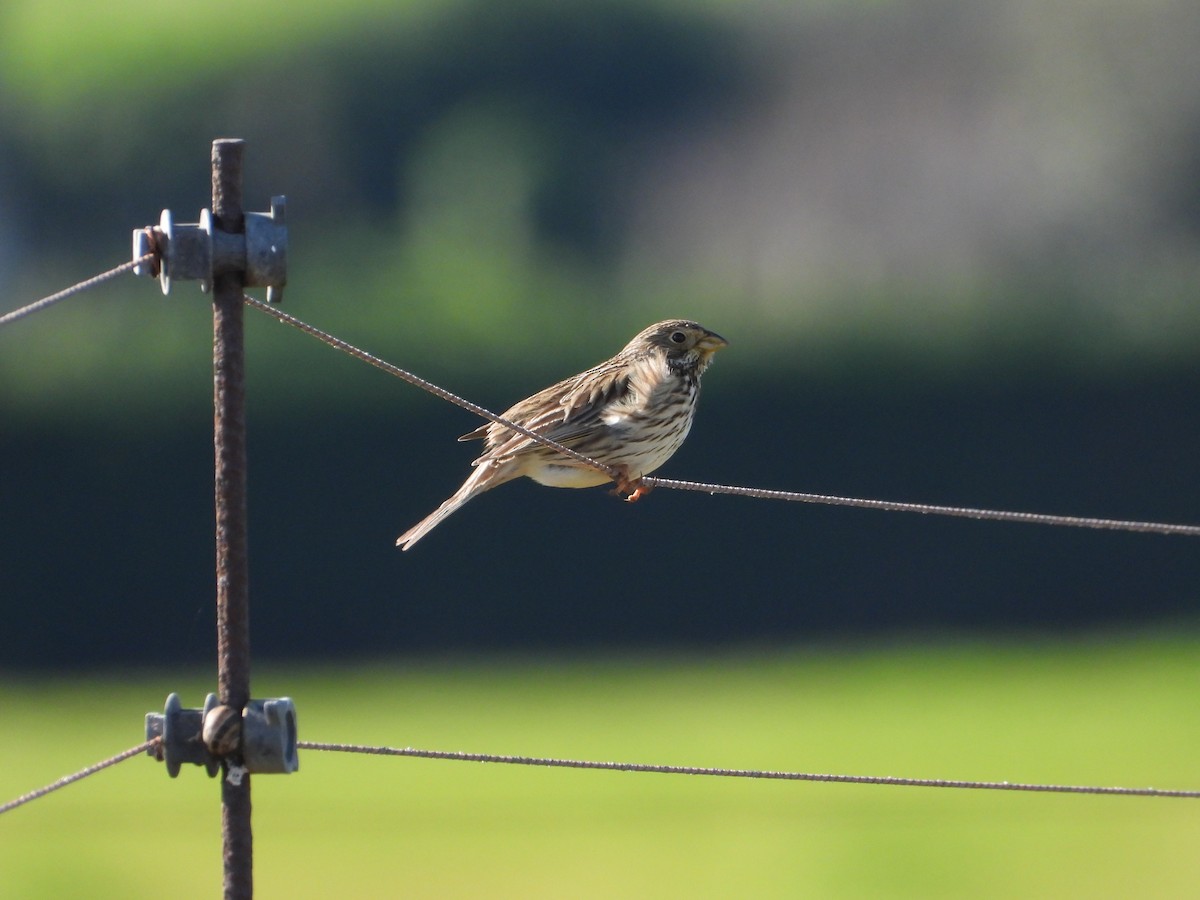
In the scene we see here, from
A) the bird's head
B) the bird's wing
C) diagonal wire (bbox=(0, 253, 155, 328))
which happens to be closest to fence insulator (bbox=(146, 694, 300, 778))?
diagonal wire (bbox=(0, 253, 155, 328))

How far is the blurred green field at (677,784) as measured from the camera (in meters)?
20.8

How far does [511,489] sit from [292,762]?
19142 mm

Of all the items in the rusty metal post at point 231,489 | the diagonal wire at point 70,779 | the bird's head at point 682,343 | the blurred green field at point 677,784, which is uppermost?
the bird's head at point 682,343

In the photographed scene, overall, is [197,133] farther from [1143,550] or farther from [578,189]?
[1143,550]

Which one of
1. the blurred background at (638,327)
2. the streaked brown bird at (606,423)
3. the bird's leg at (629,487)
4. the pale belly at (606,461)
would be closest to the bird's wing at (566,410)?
the streaked brown bird at (606,423)

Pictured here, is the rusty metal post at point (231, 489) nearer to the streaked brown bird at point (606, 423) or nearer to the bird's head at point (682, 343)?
the streaked brown bird at point (606, 423)

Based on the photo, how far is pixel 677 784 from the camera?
2511cm

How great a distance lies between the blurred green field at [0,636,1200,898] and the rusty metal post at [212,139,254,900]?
14.9 m

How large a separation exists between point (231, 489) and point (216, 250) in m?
0.56

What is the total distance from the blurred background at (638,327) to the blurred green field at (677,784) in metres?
0.25

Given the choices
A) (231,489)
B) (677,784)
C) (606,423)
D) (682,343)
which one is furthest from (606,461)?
(677,784)

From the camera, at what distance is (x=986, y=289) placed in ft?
91.1

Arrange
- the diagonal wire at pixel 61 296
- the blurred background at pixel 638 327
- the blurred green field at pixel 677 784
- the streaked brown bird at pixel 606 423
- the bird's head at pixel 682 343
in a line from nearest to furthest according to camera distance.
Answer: the diagonal wire at pixel 61 296 < the streaked brown bird at pixel 606 423 < the bird's head at pixel 682 343 < the blurred green field at pixel 677 784 < the blurred background at pixel 638 327

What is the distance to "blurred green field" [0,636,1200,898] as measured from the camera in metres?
20.8
